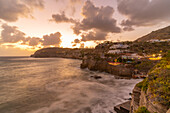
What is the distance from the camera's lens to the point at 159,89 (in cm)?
686

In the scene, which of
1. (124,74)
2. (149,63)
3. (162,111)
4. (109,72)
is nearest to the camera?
(162,111)

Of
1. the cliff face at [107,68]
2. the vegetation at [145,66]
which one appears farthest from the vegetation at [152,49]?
the cliff face at [107,68]

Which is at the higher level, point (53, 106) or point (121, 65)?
point (121, 65)

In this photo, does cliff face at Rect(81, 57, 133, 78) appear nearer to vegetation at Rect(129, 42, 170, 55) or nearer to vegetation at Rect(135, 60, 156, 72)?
vegetation at Rect(135, 60, 156, 72)

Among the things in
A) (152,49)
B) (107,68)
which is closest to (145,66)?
(107,68)

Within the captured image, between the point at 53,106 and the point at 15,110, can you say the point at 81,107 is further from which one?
the point at 15,110

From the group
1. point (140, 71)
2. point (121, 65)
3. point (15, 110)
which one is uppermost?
point (121, 65)

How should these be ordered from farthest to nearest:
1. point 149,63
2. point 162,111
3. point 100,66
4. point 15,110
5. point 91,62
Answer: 1. point 91,62
2. point 100,66
3. point 149,63
4. point 15,110
5. point 162,111

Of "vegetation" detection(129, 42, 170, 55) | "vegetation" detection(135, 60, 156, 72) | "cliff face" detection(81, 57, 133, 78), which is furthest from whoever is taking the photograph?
"vegetation" detection(129, 42, 170, 55)

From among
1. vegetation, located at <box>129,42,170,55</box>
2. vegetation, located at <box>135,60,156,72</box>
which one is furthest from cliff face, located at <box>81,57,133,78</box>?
vegetation, located at <box>129,42,170,55</box>

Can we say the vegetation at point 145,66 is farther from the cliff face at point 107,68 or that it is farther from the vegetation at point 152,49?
the vegetation at point 152,49

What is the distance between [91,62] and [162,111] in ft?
146

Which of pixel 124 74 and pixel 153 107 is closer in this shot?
pixel 153 107

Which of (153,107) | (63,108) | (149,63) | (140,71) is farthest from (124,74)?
(153,107)
